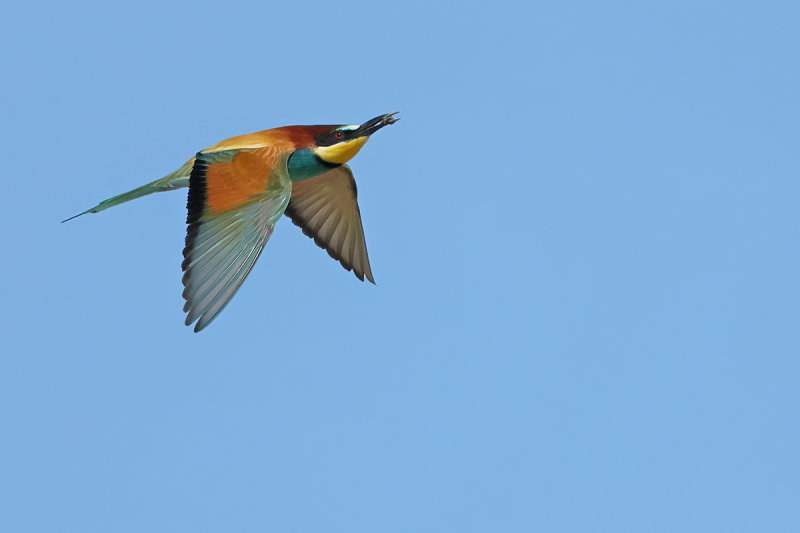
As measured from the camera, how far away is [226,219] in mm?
6500

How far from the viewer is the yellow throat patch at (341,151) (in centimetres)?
719

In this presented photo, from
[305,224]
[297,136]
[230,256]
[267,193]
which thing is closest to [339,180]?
[305,224]

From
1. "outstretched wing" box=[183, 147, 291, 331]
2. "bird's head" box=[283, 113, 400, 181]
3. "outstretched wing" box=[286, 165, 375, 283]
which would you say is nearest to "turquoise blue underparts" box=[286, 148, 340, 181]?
"bird's head" box=[283, 113, 400, 181]

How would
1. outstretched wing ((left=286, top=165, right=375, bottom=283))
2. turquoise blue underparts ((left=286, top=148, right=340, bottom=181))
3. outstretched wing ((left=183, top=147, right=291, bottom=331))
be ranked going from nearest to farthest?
outstretched wing ((left=183, top=147, right=291, bottom=331)), turquoise blue underparts ((left=286, top=148, right=340, bottom=181)), outstretched wing ((left=286, top=165, right=375, bottom=283))

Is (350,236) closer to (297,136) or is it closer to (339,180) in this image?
(339,180)

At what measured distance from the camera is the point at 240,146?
22.5 ft

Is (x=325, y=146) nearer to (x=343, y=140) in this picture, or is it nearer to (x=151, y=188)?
(x=343, y=140)

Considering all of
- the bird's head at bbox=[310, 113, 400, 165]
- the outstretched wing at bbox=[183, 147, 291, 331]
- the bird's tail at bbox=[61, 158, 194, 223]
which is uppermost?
the bird's head at bbox=[310, 113, 400, 165]

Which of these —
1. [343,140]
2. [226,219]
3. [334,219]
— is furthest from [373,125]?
[226,219]

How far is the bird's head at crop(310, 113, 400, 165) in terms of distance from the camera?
720 centimetres

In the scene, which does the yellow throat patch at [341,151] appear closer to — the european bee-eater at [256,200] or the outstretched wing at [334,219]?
the european bee-eater at [256,200]

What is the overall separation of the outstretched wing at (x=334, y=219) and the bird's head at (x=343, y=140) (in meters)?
0.62

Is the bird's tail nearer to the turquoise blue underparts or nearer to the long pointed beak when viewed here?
the turquoise blue underparts

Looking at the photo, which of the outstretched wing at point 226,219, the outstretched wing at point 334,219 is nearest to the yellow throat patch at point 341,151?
the outstretched wing at point 226,219
